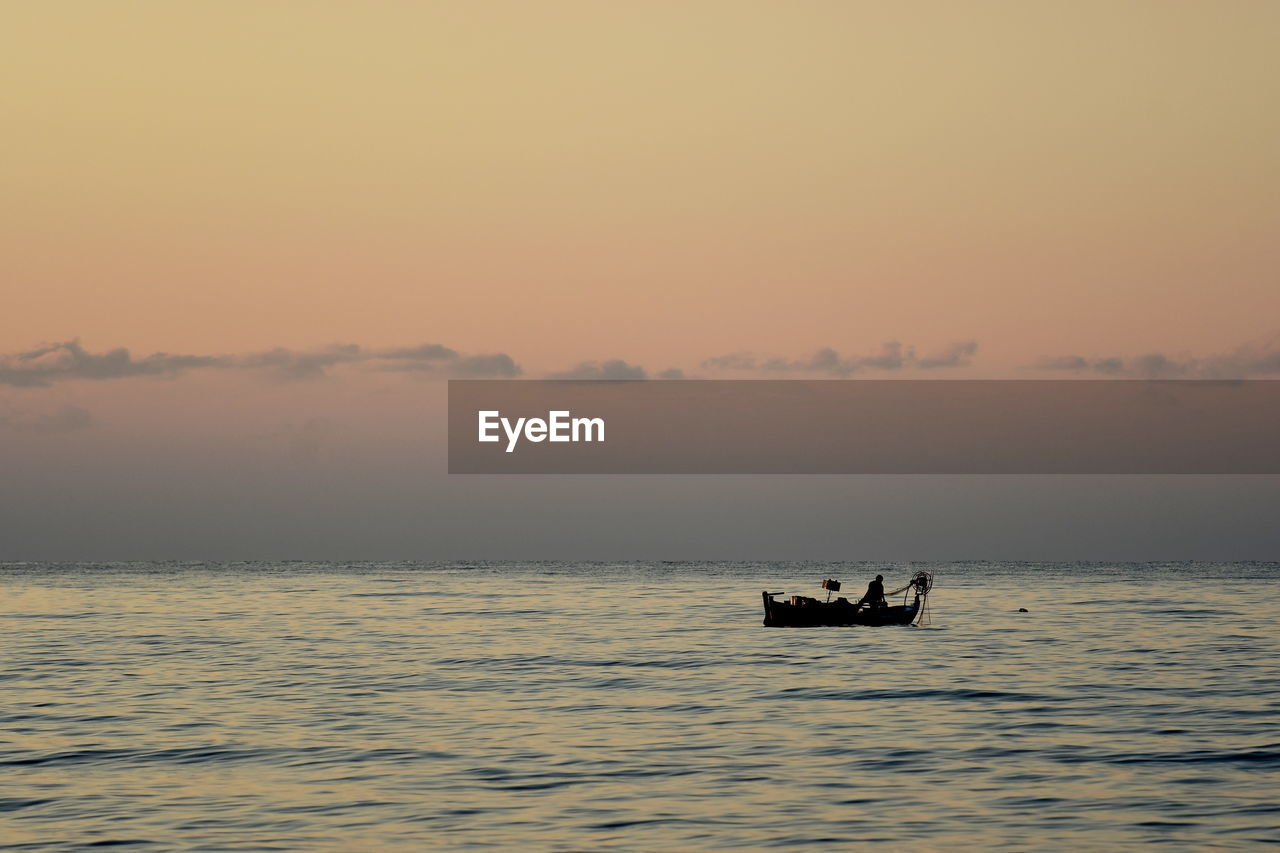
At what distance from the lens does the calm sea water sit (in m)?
22.3

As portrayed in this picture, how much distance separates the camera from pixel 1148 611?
87.9 metres

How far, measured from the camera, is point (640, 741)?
31.0m

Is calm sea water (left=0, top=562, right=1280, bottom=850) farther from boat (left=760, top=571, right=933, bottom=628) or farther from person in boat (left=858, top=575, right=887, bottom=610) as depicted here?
person in boat (left=858, top=575, right=887, bottom=610)

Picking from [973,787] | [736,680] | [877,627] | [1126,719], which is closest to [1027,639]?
[877,627]

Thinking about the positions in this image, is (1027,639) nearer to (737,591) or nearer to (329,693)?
(329,693)

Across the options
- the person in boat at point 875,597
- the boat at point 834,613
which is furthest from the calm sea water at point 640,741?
the person in boat at point 875,597

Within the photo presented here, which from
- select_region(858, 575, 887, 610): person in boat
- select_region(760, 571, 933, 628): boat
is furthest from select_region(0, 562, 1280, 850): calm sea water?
select_region(858, 575, 887, 610): person in boat

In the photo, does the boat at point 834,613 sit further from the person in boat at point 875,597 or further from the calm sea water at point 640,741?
the calm sea water at point 640,741

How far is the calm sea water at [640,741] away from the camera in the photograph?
73.3 ft

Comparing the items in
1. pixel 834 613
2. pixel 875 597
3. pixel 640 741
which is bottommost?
pixel 834 613

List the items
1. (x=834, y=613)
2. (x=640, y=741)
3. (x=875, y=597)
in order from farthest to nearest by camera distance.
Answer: (x=875, y=597)
(x=834, y=613)
(x=640, y=741)

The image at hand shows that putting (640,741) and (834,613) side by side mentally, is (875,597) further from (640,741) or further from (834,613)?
(640,741)

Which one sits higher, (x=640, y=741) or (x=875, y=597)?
(x=875, y=597)

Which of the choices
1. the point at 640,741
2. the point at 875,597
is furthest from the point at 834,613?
the point at 640,741
